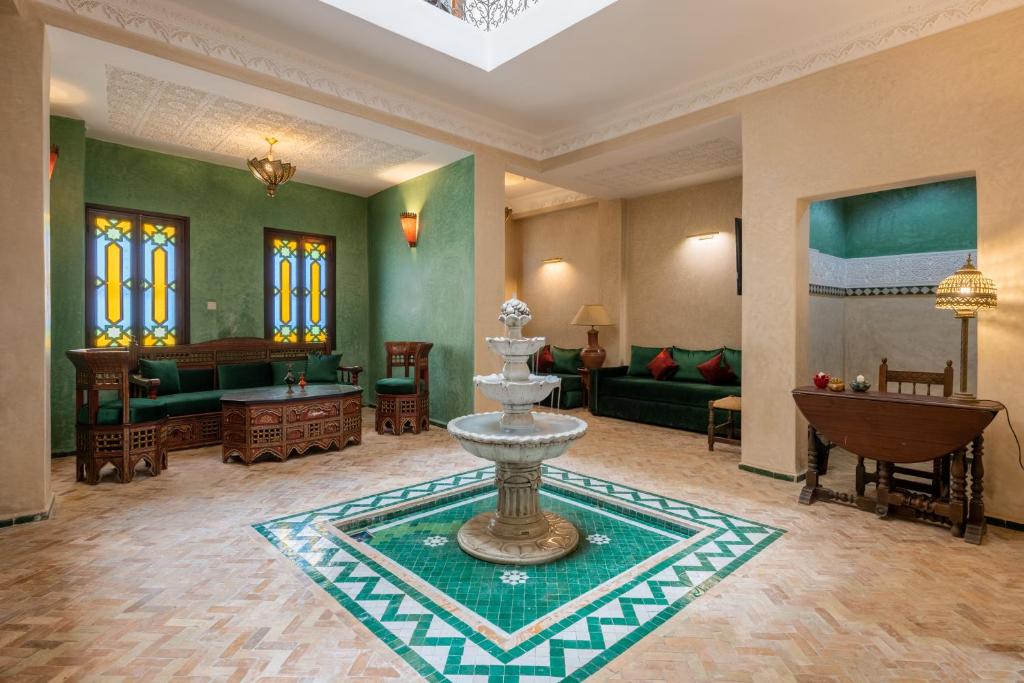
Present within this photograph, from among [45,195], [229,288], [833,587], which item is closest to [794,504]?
[833,587]

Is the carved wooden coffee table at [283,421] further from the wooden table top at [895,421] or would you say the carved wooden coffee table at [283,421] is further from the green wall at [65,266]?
the wooden table top at [895,421]

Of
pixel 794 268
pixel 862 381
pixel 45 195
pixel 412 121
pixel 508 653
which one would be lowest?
pixel 508 653

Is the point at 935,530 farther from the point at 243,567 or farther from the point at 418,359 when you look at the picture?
the point at 418,359

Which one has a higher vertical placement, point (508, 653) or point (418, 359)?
point (418, 359)

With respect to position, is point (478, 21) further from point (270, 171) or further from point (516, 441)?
point (516, 441)

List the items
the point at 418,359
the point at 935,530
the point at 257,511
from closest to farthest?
the point at 935,530 < the point at 257,511 < the point at 418,359

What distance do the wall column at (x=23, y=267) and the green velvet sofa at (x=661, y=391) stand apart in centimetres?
581

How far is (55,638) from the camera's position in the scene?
6.76 feet

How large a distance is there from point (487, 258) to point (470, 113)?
1.57 m

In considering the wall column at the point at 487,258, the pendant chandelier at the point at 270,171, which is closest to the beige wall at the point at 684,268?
the wall column at the point at 487,258

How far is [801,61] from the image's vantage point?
409 centimetres

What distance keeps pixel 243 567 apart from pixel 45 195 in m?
2.84

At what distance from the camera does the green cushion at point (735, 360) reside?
637cm

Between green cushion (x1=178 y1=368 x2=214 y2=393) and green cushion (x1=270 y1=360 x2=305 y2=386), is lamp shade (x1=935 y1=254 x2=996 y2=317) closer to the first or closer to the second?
green cushion (x1=270 y1=360 x2=305 y2=386)
